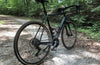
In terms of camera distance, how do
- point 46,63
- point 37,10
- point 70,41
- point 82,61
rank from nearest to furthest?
point 46,63 → point 82,61 → point 70,41 → point 37,10

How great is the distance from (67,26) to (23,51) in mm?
1614

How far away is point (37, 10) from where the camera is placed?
552 inches

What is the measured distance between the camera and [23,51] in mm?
2494

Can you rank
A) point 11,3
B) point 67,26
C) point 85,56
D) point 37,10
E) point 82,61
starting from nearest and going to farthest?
point 82,61 < point 85,56 < point 67,26 < point 37,10 < point 11,3

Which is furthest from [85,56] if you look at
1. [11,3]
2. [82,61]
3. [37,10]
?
[11,3]

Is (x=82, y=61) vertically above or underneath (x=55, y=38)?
underneath

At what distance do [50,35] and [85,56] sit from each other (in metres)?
1.23

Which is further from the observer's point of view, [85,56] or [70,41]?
[70,41]

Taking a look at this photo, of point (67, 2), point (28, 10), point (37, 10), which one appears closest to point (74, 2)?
point (67, 2)

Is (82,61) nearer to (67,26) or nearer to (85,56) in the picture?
(85,56)

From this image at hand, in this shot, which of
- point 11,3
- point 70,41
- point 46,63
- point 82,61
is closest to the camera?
point 46,63

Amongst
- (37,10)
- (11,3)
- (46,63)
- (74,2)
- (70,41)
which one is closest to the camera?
(46,63)

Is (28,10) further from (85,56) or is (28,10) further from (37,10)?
(85,56)

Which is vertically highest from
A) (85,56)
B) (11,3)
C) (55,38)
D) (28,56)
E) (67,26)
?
(11,3)
